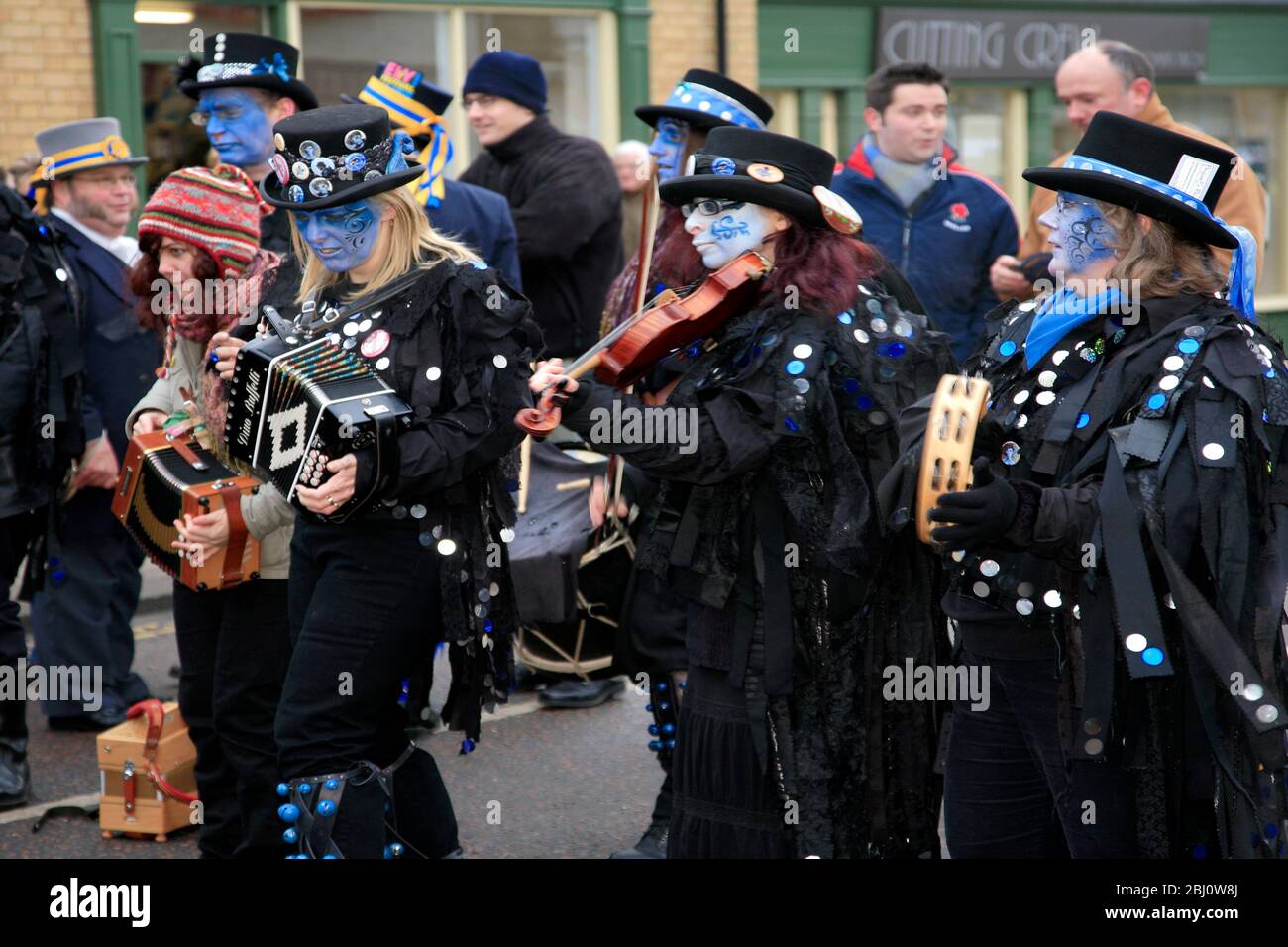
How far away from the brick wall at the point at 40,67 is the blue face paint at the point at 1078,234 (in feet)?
27.6

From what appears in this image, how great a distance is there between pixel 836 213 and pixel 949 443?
0.97m

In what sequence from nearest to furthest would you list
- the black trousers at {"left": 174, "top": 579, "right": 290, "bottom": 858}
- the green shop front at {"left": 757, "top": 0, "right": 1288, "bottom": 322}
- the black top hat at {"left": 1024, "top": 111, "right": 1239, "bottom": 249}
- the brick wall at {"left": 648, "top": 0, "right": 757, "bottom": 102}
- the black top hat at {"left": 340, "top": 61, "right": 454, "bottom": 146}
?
the black top hat at {"left": 1024, "top": 111, "right": 1239, "bottom": 249} < the black trousers at {"left": 174, "top": 579, "right": 290, "bottom": 858} < the black top hat at {"left": 340, "top": 61, "right": 454, "bottom": 146} < the brick wall at {"left": 648, "top": 0, "right": 757, "bottom": 102} < the green shop front at {"left": 757, "top": 0, "right": 1288, "bottom": 322}

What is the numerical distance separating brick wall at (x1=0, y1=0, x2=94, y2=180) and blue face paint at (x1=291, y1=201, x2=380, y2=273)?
7.06 m

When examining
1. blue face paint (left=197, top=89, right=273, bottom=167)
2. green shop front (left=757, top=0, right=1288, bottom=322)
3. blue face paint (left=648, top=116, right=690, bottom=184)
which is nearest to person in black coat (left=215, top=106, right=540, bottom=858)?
blue face paint (left=197, top=89, right=273, bottom=167)

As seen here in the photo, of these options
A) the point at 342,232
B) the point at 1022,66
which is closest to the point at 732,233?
the point at 342,232

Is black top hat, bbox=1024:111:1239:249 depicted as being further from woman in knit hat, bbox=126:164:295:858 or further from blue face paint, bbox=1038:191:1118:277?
woman in knit hat, bbox=126:164:295:858

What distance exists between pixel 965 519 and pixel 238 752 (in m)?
2.32

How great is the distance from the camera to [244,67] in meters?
5.73

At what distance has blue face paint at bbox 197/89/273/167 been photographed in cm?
571

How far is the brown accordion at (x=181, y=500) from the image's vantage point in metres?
4.45

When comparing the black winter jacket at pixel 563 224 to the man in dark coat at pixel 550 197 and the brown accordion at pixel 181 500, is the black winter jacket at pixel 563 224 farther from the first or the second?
the brown accordion at pixel 181 500

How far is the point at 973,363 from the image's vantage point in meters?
3.70

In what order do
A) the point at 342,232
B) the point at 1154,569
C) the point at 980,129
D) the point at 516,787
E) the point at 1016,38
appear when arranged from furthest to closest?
the point at 980,129 → the point at 1016,38 → the point at 516,787 → the point at 342,232 → the point at 1154,569

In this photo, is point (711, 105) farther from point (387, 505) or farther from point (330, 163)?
point (387, 505)
